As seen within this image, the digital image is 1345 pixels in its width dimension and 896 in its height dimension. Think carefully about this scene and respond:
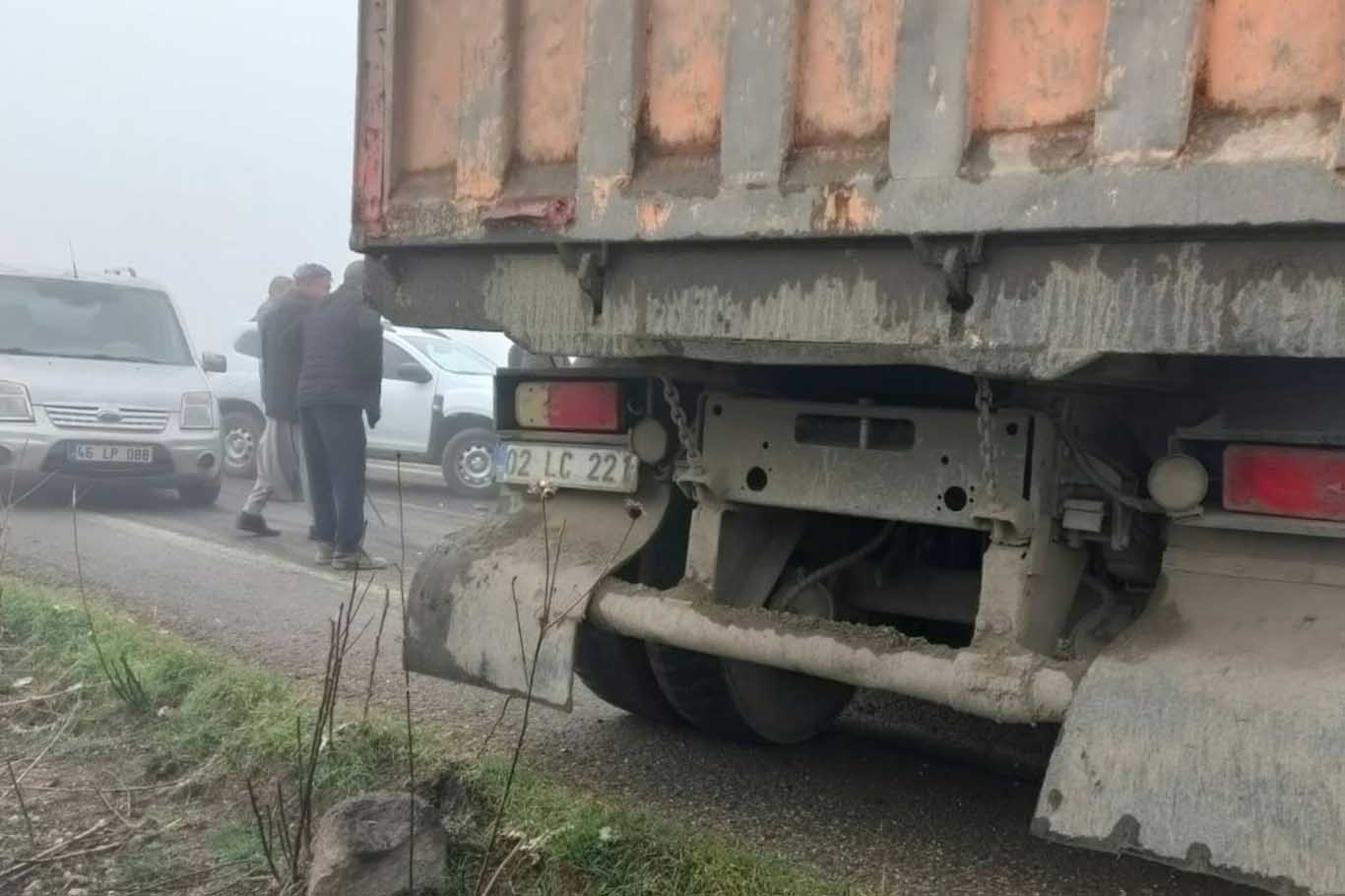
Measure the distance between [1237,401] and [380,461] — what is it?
10699mm

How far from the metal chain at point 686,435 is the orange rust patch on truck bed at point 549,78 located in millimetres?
659

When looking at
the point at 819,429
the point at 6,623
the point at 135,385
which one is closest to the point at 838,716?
the point at 819,429

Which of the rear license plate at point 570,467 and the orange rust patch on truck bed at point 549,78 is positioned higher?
the orange rust patch on truck bed at point 549,78

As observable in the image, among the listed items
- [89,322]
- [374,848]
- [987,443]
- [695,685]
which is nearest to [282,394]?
[89,322]

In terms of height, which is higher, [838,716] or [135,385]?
[135,385]

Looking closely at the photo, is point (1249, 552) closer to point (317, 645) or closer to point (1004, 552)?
point (1004, 552)

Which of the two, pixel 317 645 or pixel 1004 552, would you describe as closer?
pixel 1004 552

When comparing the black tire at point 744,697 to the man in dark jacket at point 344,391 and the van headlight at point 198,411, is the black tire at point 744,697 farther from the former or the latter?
the van headlight at point 198,411

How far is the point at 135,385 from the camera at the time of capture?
10227 mm

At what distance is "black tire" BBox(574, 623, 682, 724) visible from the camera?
4016mm

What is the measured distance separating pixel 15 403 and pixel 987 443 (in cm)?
870

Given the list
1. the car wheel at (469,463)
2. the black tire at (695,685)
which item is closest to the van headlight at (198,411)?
the car wheel at (469,463)

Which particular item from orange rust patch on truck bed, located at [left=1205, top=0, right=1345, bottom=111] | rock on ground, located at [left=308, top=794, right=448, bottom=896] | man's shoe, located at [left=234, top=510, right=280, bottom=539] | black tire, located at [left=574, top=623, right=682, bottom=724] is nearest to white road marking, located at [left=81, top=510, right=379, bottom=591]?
man's shoe, located at [left=234, top=510, right=280, bottom=539]

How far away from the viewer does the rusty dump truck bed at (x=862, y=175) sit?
2.41 metres
